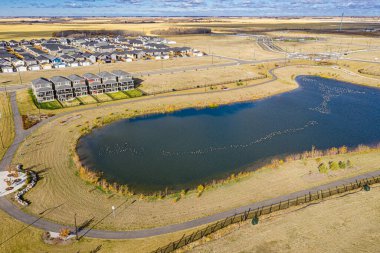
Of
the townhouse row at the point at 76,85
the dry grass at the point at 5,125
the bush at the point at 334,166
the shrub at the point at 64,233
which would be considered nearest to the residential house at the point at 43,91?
the townhouse row at the point at 76,85

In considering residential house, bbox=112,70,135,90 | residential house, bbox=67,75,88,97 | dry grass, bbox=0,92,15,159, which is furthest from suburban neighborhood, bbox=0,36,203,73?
residential house, bbox=112,70,135,90

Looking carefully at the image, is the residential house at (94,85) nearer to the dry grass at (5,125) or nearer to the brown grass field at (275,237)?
the dry grass at (5,125)

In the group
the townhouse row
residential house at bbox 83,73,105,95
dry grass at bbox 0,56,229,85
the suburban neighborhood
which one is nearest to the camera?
the townhouse row

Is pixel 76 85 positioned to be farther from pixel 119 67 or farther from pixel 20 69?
pixel 20 69

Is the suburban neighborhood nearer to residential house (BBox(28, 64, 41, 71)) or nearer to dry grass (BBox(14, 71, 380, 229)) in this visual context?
residential house (BBox(28, 64, 41, 71))

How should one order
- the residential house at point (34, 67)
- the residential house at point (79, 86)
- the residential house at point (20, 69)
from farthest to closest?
1. the residential house at point (34, 67)
2. the residential house at point (20, 69)
3. the residential house at point (79, 86)

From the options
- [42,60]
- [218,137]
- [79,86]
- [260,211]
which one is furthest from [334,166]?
[42,60]
